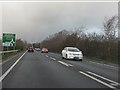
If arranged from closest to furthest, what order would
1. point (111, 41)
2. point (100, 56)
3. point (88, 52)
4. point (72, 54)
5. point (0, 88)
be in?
point (0, 88), point (72, 54), point (111, 41), point (100, 56), point (88, 52)

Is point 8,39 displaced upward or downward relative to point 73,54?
upward

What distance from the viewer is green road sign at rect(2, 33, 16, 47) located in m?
55.5

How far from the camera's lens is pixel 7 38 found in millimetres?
56906

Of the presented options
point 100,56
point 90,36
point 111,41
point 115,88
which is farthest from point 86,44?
point 115,88

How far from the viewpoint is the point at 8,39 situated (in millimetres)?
57125

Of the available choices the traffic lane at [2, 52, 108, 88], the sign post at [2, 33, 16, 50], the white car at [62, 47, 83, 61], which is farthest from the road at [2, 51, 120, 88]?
the sign post at [2, 33, 16, 50]

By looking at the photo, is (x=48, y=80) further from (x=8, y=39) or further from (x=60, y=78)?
(x=8, y=39)

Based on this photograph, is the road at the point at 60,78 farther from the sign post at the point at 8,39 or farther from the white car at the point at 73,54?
the sign post at the point at 8,39

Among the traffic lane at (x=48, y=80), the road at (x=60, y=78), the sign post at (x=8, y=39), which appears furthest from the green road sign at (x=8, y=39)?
the traffic lane at (x=48, y=80)

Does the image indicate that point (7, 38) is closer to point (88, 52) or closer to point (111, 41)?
point (88, 52)

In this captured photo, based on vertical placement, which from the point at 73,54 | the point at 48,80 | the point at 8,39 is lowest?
the point at 48,80

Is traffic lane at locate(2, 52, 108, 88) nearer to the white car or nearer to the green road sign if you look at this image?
the white car

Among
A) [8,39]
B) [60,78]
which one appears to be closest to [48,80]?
[60,78]

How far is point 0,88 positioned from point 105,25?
117ft
